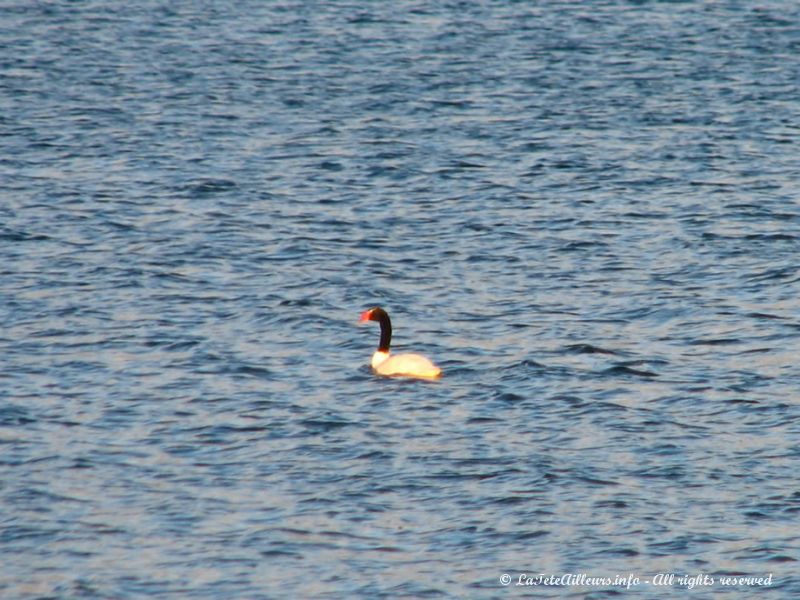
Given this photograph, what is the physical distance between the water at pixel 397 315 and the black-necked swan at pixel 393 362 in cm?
23

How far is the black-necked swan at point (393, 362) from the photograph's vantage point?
21.2 metres

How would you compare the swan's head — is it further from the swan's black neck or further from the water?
the water

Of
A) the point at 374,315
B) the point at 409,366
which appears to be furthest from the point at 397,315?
the point at 409,366

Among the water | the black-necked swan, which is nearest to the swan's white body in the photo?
the black-necked swan

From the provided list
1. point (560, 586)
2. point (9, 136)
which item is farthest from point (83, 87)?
point (560, 586)

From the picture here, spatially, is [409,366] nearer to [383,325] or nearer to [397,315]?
[383,325]

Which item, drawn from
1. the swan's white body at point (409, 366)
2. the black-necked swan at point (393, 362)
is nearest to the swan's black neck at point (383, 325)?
the black-necked swan at point (393, 362)

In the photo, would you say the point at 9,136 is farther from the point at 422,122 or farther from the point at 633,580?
the point at 633,580

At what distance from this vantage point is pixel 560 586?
599 inches

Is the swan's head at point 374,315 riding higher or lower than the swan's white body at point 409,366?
higher

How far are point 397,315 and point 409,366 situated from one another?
3.30 metres

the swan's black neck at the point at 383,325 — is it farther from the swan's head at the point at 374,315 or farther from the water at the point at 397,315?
the water at the point at 397,315

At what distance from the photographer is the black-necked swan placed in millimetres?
21188

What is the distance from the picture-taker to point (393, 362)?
21203 mm
